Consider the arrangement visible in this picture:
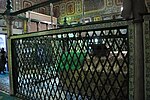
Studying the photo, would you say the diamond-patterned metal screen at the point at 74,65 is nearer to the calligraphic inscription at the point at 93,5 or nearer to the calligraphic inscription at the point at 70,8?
the calligraphic inscription at the point at 93,5

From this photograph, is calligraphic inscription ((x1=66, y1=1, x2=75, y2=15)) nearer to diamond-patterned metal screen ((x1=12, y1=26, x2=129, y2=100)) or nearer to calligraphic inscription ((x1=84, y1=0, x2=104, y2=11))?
calligraphic inscription ((x1=84, y1=0, x2=104, y2=11))

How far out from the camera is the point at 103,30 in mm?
1759

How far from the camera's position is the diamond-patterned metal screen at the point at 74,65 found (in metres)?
1.72

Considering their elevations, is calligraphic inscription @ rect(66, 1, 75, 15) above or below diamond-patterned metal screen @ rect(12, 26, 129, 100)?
above

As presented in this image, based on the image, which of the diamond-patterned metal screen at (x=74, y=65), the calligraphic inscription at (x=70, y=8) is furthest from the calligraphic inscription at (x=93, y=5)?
the diamond-patterned metal screen at (x=74, y=65)

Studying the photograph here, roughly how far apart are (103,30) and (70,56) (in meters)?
0.59

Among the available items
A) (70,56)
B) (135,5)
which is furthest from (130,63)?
(70,56)

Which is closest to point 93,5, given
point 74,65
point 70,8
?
point 70,8

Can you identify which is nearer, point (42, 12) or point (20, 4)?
point (20, 4)

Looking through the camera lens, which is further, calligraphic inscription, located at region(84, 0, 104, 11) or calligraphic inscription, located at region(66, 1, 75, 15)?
calligraphic inscription, located at region(66, 1, 75, 15)

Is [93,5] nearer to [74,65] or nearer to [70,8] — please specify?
[70,8]

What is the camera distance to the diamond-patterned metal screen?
67.7 inches

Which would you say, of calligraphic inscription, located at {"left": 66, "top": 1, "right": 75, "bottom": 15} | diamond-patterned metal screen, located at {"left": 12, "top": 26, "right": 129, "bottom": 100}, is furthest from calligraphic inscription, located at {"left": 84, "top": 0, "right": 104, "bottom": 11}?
diamond-patterned metal screen, located at {"left": 12, "top": 26, "right": 129, "bottom": 100}

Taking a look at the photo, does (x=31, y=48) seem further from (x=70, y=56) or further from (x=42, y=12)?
(x=42, y=12)
